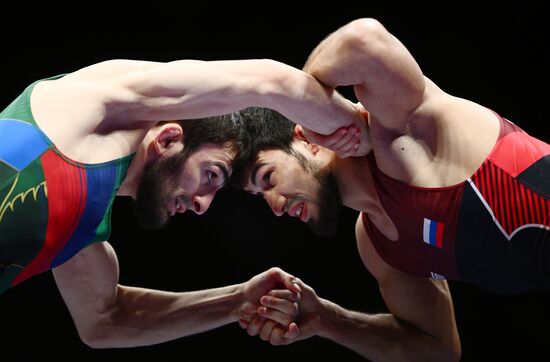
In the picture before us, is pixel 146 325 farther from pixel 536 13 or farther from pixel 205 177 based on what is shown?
pixel 536 13

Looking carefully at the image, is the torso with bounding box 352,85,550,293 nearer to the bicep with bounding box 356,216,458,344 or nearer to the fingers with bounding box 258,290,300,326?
the bicep with bounding box 356,216,458,344

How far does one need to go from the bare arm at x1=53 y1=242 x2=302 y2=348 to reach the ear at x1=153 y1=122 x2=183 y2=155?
0.40 m

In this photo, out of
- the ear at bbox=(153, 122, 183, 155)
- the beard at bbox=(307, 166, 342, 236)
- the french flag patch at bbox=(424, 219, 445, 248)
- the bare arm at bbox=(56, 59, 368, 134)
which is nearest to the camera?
the bare arm at bbox=(56, 59, 368, 134)

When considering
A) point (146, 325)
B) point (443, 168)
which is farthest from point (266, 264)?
point (443, 168)

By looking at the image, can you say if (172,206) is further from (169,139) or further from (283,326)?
(283,326)

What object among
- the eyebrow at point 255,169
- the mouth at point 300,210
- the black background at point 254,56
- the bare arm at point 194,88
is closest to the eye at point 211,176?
the eyebrow at point 255,169

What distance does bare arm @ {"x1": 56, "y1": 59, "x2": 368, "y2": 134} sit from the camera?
1.96 meters

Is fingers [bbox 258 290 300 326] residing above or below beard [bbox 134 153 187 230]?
below

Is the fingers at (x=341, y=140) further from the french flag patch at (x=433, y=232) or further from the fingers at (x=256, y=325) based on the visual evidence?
the fingers at (x=256, y=325)

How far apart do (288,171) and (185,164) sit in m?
0.31

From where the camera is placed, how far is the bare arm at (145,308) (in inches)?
99.1

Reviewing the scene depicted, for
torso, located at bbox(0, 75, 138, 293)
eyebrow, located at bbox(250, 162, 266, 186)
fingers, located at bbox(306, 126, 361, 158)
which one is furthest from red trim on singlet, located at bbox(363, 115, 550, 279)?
torso, located at bbox(0, 75, 138, 293)

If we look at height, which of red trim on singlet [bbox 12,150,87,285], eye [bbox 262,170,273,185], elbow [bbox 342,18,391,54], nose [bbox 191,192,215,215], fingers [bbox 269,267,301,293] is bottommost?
fingers [bbox 269,267,301,293]

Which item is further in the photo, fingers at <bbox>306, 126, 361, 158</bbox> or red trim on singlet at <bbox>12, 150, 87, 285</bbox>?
fingers at <bbox>306, 126, 361, 158</bbox>
